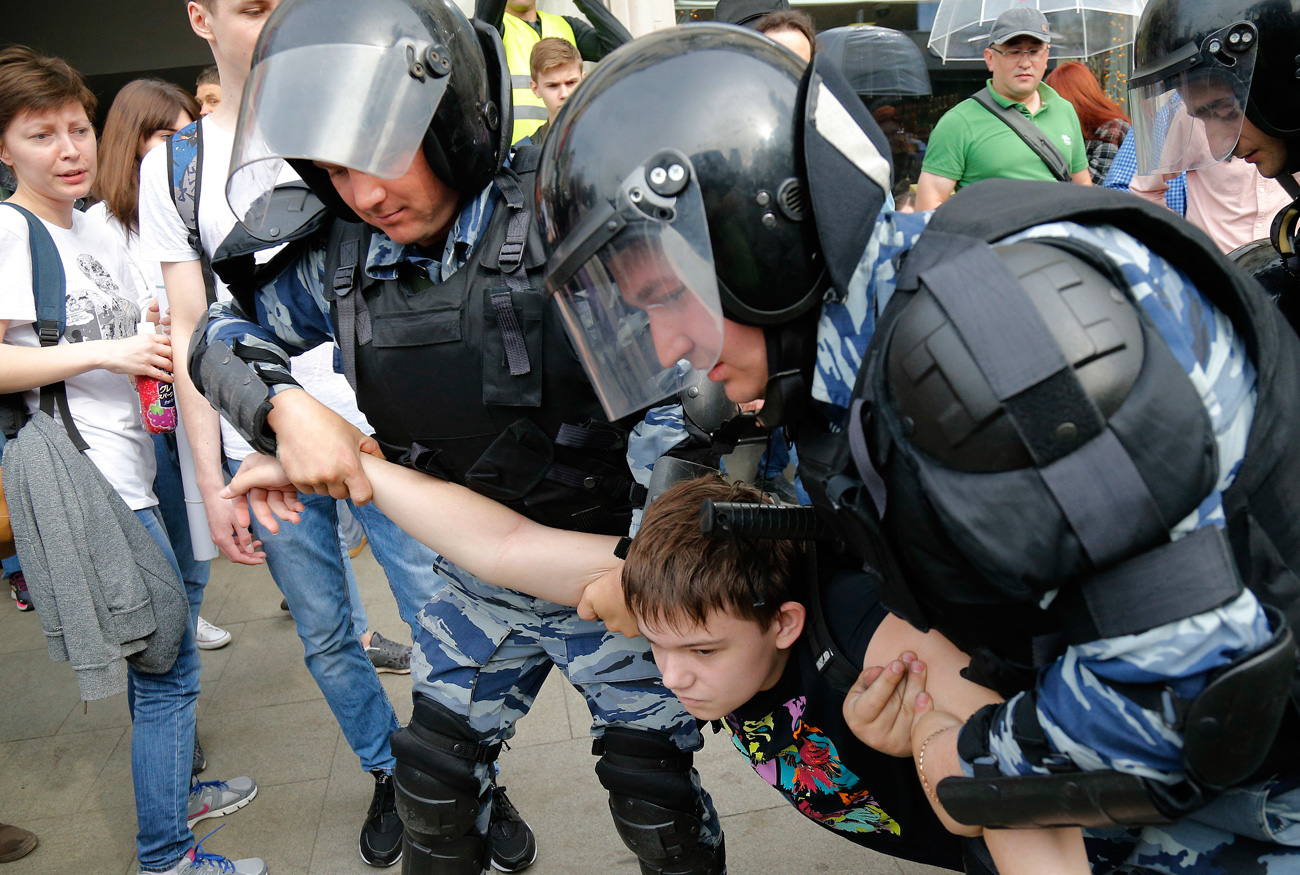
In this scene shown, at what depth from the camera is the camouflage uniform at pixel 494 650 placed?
1.95 metres

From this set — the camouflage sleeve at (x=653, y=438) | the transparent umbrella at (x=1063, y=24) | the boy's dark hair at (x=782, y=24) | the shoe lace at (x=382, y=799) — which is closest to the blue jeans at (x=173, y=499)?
the shoe lace at (x=382, y=799)

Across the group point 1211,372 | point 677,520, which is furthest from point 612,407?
point 1211,372

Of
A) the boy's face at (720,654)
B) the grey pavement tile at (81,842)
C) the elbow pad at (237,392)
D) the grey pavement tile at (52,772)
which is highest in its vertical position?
the elbow pad at (237,392)

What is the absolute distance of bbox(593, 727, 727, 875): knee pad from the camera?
1912 mm

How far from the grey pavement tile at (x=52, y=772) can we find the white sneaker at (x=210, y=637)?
0.60 meters

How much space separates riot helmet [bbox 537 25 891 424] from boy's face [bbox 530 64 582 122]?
2737 millimetres

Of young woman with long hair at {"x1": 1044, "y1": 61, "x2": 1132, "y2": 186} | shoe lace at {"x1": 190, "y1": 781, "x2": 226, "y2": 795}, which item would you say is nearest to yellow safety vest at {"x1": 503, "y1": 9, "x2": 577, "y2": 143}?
young woman with long hair at {"x1": 1044, "y1": 61, "x2": 1132, "y2": 186}

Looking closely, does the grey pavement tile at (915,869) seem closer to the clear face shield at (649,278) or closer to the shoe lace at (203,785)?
the clear face shield at (649,278)

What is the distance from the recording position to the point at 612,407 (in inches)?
54.7

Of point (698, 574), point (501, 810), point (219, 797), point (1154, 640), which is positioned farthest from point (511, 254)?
point (219, 797)

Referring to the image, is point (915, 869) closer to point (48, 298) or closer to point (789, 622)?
point (789, 622)

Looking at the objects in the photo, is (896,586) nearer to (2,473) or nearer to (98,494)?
(98,494)

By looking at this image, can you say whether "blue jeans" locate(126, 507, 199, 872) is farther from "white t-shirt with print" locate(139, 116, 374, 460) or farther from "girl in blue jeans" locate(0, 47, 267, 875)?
"white t-shirt with print" locate(139, 116, 374, 460)

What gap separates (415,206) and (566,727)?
6.62ft
